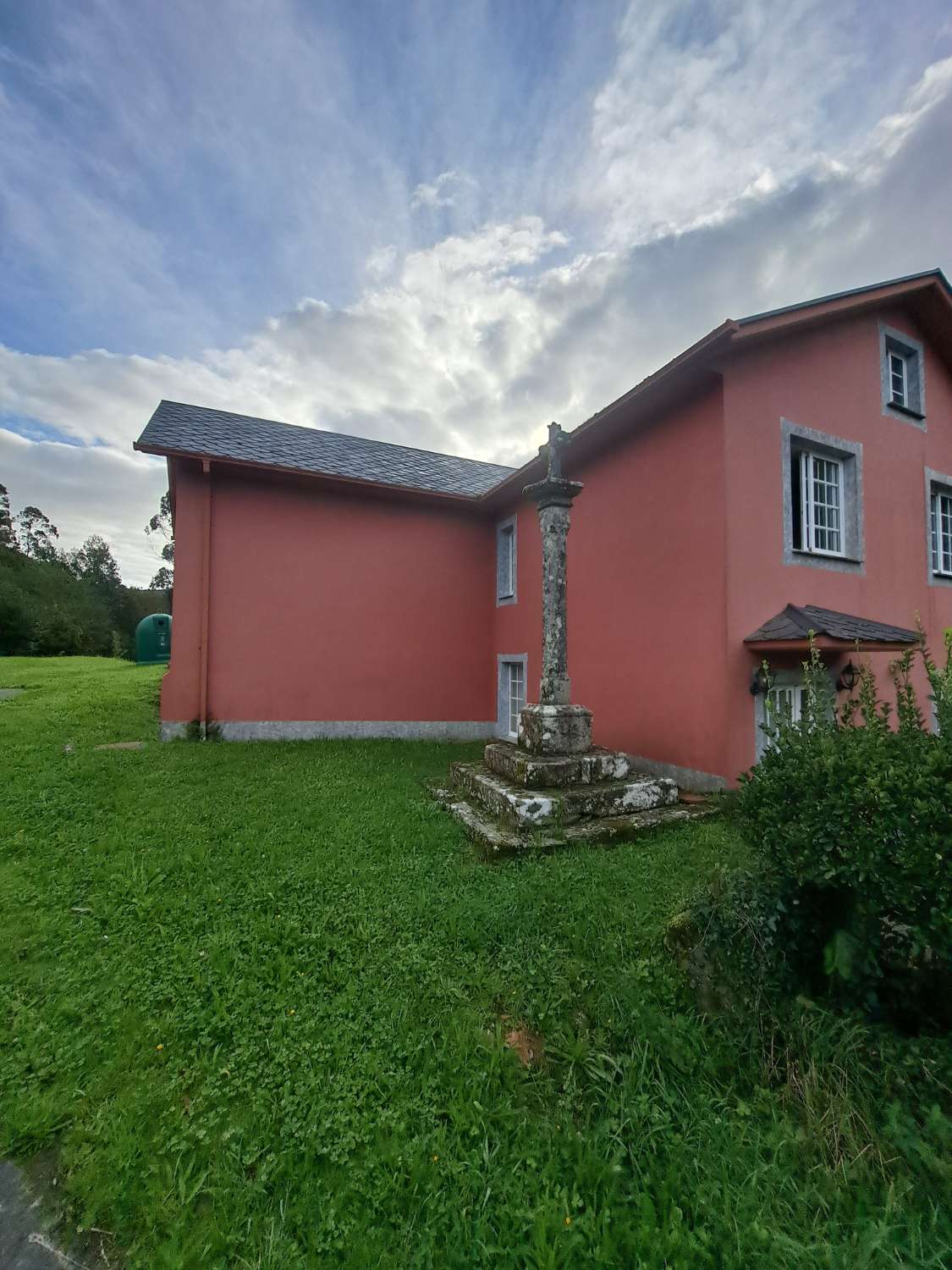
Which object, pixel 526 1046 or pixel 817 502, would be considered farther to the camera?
pixel 817 502

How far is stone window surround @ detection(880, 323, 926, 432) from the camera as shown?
730cm

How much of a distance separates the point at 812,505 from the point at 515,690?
5.49m

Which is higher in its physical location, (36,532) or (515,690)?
(36,532)

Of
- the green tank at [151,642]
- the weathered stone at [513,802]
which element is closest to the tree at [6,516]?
the green tank at [151,642]

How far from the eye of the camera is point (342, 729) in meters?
8.60

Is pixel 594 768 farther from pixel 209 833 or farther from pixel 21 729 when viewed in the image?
pixel 21 729

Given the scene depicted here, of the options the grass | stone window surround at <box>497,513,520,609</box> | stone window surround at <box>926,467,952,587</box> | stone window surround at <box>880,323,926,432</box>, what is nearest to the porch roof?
the grass

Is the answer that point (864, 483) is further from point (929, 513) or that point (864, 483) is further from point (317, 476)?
point (317, 476)

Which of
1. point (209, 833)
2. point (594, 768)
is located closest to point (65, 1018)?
point (209, 833)

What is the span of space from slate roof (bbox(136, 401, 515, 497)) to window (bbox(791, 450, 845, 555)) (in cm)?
532

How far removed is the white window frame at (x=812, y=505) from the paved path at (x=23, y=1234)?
7749 mm

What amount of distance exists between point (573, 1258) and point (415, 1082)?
2.45 feet

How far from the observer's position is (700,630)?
5777 mm

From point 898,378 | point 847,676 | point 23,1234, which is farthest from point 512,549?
point 23,1234
